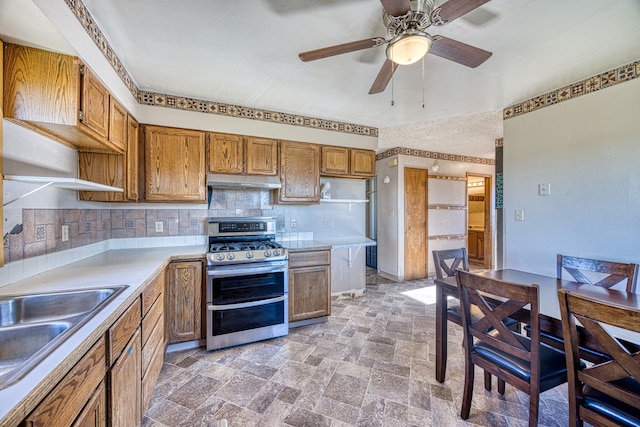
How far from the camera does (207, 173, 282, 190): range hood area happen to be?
8.80 ft

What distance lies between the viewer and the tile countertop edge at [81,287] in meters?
0.60

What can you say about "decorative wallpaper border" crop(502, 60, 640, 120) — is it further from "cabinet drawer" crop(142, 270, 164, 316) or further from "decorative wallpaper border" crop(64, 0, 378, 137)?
"cabinet drawer" crop(142, 270, 164, 316)

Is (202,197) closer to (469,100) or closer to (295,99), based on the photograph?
(295,99)

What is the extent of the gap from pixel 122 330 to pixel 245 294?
1279 millimetres

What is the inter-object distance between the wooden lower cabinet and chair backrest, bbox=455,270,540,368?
61.2 inches

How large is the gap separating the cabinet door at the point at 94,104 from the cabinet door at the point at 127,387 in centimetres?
129

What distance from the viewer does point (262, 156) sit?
9.62 ft

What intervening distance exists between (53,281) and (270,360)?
1.61 meters

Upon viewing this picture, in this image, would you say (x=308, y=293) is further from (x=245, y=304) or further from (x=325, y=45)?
(x=325, y=45)

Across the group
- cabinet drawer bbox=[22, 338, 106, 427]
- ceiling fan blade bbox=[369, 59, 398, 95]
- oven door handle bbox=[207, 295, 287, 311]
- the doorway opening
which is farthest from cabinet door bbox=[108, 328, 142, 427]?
the doorway opening

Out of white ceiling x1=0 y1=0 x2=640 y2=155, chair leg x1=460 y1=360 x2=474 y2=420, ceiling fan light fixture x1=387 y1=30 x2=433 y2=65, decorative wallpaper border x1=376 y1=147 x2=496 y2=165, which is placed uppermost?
white ceiling x1=0 y1=0 x2=640 y2=155

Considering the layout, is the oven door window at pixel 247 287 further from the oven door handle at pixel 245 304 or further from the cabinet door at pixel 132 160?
the cabinet door at pixel 132 160

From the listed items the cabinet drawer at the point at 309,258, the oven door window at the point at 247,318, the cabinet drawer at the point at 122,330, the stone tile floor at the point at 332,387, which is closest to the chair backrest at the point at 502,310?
the stone tile floor at the point at 332,387

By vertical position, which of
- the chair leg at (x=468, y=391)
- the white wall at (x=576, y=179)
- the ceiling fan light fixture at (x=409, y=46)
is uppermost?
the ceiling fan light fixture at (x=409, y=46)
